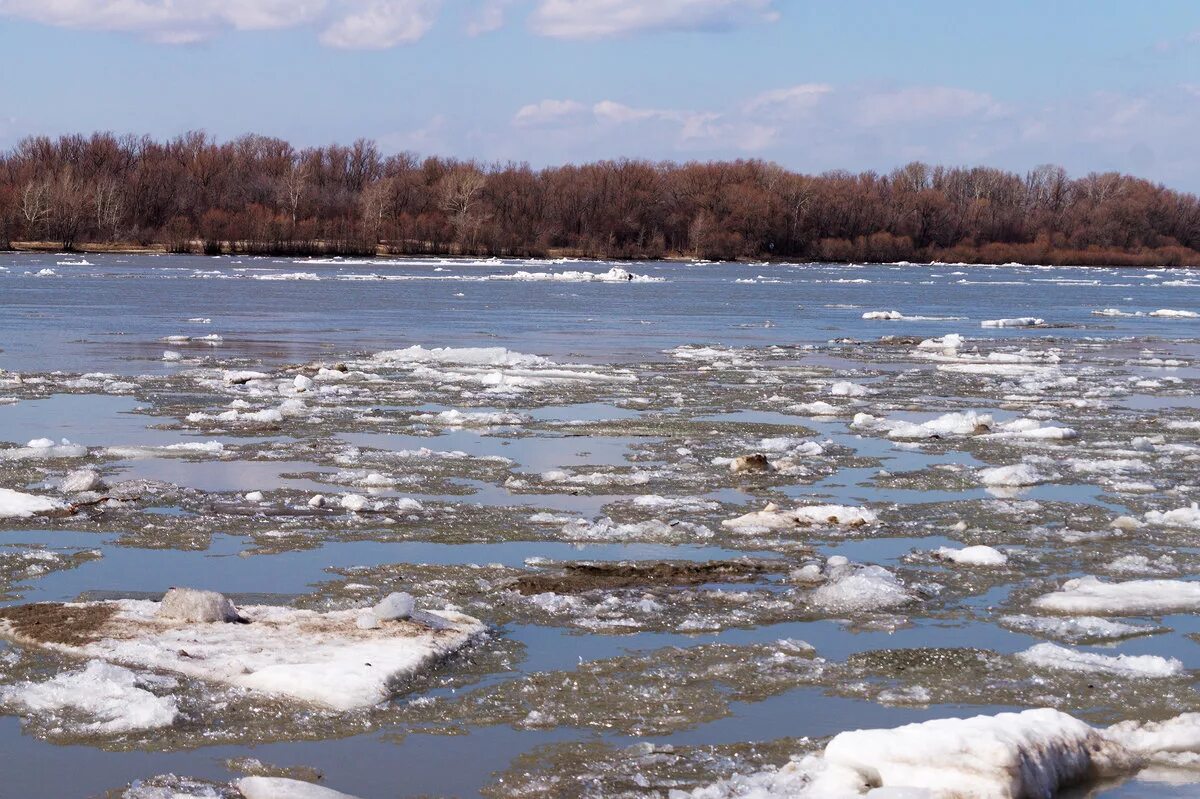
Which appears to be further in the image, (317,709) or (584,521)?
(584,521)

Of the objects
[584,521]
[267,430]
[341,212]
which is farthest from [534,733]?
[341,212]

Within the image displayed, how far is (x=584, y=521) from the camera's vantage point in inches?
314

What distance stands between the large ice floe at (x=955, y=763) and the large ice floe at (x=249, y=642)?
150cm

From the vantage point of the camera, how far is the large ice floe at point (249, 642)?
493 centimetres

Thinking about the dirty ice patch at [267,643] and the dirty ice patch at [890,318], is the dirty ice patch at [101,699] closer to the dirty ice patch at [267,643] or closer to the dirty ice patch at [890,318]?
the dirty ice patch at [267,643]

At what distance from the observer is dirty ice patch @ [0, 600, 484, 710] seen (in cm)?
496

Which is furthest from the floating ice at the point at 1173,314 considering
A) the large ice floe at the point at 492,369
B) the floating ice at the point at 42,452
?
the floating ice at the point at 42,452

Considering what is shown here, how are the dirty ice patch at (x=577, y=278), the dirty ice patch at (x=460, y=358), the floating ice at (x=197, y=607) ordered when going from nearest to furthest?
the floating ice at (x=197, y=607) → the dirty ice patch at (x=460, y=358) → the dirty ice patch at (x=577, y=278)

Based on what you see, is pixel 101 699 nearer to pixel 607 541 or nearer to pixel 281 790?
pixel 281 790

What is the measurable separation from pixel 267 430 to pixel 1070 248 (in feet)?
370

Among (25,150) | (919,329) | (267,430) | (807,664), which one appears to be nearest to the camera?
(807,664)

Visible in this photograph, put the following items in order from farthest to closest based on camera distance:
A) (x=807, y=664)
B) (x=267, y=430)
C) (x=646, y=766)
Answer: (x=267, y=430) < (x=807, y=664) < (x=646, y=766)

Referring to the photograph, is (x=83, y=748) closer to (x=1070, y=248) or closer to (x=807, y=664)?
(x=807, y=664)

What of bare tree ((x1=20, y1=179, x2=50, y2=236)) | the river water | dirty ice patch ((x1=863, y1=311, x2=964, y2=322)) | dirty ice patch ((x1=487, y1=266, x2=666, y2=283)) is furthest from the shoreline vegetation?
the river water
